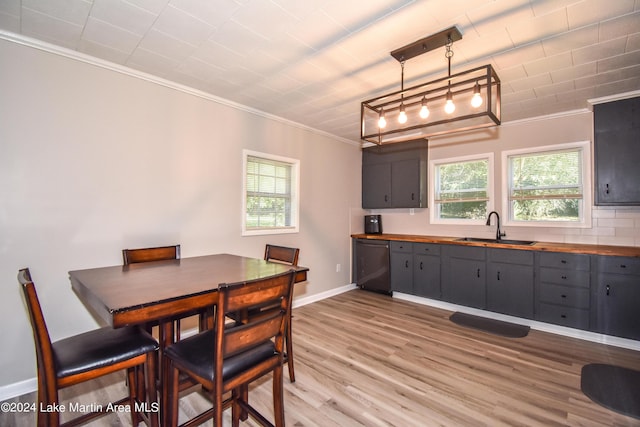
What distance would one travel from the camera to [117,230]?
261 centimetres

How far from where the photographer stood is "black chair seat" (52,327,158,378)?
4.76 feet

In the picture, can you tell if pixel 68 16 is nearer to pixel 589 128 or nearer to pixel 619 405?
pixel 619 405

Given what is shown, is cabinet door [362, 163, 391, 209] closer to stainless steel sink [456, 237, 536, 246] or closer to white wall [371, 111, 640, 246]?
white wall [371, 111, 640, 246]

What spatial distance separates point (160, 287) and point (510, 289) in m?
3.67

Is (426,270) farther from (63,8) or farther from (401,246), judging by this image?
(63,8)

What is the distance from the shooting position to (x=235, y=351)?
4.65 feet

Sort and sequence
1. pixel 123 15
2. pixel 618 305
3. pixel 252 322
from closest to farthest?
1. pixel 252 322
2. pixel 123 15
3. pixel 618 305

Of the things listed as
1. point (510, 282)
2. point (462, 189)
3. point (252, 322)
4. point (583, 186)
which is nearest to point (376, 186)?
point (462, 189)

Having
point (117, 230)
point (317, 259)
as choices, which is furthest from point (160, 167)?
point (317, 259)

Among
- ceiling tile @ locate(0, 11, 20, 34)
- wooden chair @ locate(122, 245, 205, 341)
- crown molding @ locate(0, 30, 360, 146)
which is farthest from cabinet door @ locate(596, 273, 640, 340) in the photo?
ceiling tile @ locate(0, 11, 20, 34)

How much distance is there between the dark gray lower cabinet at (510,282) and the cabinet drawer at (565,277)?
14 centimetres

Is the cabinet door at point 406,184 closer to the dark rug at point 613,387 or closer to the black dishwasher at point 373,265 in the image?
the black dishwasher at point 373,265

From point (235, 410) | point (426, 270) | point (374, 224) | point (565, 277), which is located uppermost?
point (374, 224)

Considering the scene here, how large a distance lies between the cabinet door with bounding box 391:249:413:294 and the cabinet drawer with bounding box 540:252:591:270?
1584mm
